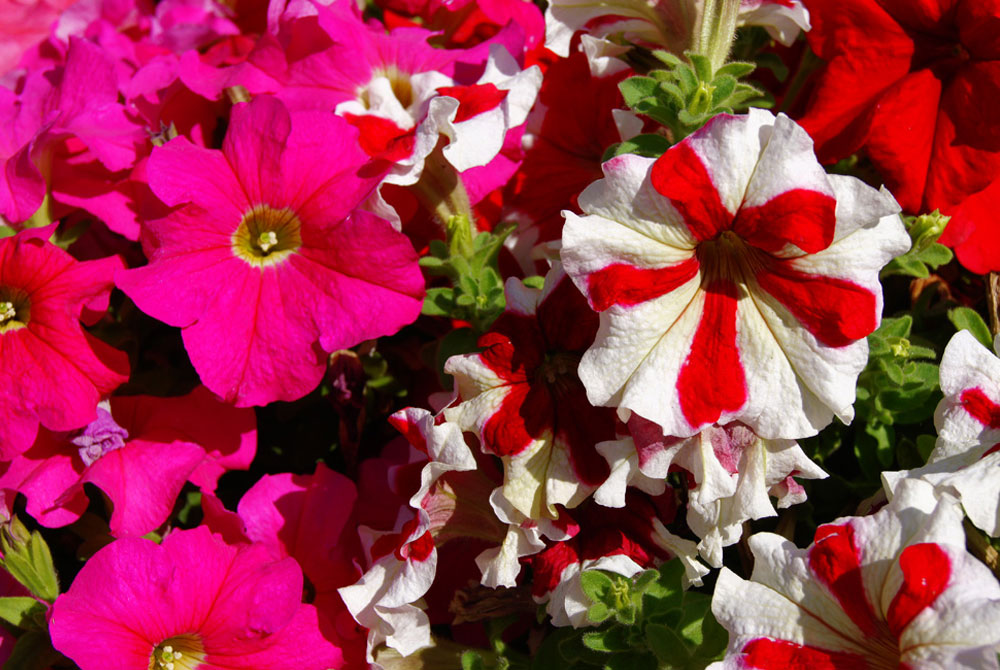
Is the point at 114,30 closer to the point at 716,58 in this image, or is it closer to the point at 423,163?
the point at 423,163

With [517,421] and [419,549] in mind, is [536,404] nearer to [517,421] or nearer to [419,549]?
[517,421]

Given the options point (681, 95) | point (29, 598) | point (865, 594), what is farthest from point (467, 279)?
point (29, 598)

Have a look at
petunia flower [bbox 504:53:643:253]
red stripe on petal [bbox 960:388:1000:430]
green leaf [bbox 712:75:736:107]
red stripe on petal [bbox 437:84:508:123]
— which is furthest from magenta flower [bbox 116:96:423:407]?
red stripe on petal [bbox 960:388:1000:430]

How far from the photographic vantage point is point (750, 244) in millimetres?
870

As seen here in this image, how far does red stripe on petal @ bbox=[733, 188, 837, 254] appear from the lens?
0.81m

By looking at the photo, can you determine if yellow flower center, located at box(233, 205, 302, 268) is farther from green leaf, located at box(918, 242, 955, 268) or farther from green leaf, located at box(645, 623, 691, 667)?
green leaf, located at box(918, 242, 955, 268)

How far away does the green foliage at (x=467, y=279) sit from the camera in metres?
1.06

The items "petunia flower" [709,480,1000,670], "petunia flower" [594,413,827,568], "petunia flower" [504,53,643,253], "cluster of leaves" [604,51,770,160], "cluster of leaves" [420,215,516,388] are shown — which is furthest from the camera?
"petunia flower" [504,53,643,253]

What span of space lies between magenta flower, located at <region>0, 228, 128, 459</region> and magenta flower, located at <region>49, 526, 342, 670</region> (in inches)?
7.0

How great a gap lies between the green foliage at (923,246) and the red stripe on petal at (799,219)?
27cm

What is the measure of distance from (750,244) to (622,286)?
14 centimetres

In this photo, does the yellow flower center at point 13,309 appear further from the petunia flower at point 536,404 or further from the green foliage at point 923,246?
the green foliage at point 923,246

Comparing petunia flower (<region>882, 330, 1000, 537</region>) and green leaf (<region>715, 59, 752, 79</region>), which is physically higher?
green leaf (<region>715, 59, 752, 79</region>)

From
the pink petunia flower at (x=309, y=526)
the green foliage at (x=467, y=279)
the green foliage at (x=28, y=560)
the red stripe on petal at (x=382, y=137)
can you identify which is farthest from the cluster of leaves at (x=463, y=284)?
the green foliage at (x=28, y=560)
